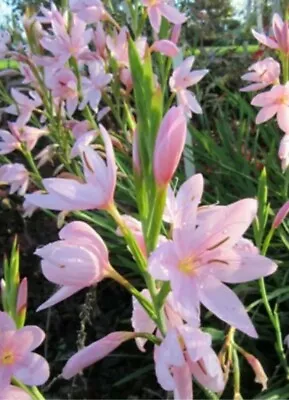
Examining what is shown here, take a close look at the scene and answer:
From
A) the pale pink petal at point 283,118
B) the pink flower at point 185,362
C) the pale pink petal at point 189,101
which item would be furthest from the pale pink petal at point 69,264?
the pale pink petal at point 189,101

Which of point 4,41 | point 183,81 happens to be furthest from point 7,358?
point 4,41

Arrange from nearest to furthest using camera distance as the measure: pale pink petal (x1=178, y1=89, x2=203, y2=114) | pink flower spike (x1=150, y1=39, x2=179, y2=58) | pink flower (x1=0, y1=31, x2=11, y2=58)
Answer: pink flower spike (x1=150, y1=39, x2=179, y2=58)
pale pink petal (x1=178, y1=89, x2=203, y2=114)
pink flower (x1=0, y1=31, x2=11, y2=58)

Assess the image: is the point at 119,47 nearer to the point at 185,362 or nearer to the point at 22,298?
the point at 22,298

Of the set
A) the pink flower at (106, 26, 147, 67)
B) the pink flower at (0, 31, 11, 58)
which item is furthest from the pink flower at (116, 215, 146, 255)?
the pink flower at (0, 31, 11, 58)

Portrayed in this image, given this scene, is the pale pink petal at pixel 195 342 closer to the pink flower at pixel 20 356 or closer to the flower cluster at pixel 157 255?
the flower cluster at pixel 157 255

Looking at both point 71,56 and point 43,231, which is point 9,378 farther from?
point 43,231

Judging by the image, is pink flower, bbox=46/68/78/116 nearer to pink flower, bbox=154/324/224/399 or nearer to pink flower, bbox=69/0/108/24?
pink flower, bbox=69/0/108/24
